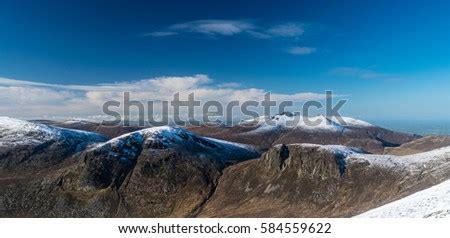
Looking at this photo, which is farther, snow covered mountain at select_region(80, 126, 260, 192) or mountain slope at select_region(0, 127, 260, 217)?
snow covered mountain at select_region(80, 126, 260, 192)

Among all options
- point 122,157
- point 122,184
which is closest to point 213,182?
point 122,184

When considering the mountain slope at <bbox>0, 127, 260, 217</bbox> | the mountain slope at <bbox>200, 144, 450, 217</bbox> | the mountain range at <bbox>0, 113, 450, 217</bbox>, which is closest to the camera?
the mountain slope at <bbox>200, 144, 450, 217</bbox>

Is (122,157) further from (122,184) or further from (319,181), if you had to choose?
(319,181)

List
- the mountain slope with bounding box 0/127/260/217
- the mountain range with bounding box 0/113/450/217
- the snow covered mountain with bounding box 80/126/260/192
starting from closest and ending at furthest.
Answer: the mountain range with bounding box 0/113/450/217 → the mountain slope with bounding box 0/127/260/217 → the snow covered mountain with bounding box 80/126/260/192

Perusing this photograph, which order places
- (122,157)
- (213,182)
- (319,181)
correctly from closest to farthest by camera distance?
(319,181), (213,182), (122,157)

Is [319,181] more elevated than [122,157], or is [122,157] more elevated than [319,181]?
[122,157]

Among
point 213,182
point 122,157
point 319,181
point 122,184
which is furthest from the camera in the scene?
point 122,157

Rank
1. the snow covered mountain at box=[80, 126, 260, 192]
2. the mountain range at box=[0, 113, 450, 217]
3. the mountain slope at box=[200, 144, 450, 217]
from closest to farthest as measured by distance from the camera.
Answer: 1. the mountain slope at box=[200, 144, 450, 217]
2. the mountain range at box=[0, 113, 450, 217]
3. the snow covered mountain at box=[80, 126, 260, 192]

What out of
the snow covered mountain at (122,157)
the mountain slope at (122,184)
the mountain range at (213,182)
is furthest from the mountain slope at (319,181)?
the snow covered mountain at (122,157)

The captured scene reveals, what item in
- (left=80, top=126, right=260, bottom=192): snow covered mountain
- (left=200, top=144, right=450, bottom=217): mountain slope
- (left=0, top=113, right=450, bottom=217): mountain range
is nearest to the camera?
(left=200, top=144, right=450, bottom=217): mountain slope

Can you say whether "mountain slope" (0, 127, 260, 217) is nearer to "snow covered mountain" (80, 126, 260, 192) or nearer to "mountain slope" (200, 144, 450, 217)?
"snow covered mountain" (80, 126, 260, 192)

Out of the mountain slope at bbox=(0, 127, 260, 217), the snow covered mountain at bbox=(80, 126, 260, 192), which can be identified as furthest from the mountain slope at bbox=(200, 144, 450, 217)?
the snow covered mountain at bbox=(80, 126, 260, 192)

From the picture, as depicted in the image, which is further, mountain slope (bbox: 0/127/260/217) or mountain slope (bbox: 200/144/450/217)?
mountain slope (bbox: 0/127/260/217)
